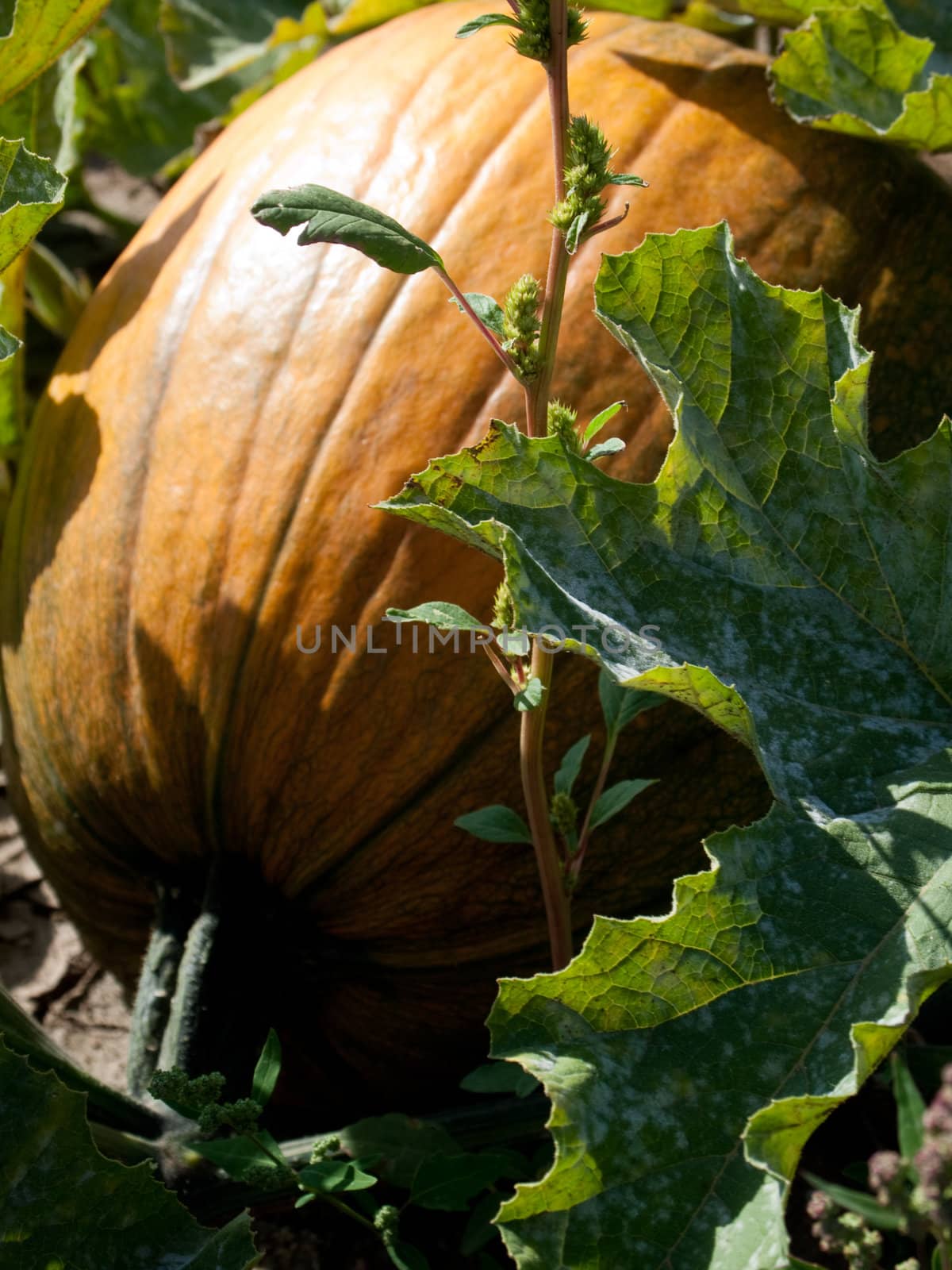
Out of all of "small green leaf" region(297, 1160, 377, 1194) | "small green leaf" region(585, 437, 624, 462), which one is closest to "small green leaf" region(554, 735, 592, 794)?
"small green leaf" region(585, 437, 624, 462)

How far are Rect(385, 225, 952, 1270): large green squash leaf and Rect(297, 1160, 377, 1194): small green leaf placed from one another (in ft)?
0.70

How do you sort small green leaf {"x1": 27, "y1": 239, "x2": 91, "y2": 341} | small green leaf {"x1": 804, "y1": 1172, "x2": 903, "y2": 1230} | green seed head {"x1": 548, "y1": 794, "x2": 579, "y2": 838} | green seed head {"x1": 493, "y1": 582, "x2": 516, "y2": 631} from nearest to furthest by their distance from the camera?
small green leaf {"x1": 804, "y1": 1172, "x2": 903, "y2": 1230}, green seed head {"x1": 493, "y1": 582, "x2": 516, "y2": 631}, green seed head {"x1": 548, "y1": 794, "x2": 579, "y2": 838}, small green leaf {"x1": 27, "y1": 239, "x2": 91, "y2": 341}

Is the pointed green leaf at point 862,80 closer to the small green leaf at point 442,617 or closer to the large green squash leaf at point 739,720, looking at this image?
the large green squash leaf at point 739,720

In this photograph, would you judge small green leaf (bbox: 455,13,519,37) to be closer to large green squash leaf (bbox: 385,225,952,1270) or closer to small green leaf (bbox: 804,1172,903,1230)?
large green squash leaf (bbox: 385,225,952,1270)

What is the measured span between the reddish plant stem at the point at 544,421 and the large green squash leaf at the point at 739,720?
0.05m

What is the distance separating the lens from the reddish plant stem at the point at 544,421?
1.06 meters

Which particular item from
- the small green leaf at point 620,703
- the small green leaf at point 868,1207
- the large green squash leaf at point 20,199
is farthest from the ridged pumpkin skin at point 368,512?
the small green leaf at point 868,1207

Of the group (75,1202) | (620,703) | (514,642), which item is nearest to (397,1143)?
(75,1202)

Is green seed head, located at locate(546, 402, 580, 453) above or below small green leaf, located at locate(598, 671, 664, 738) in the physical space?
above

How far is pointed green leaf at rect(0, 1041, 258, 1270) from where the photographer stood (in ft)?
3.59

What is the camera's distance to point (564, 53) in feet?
3.52

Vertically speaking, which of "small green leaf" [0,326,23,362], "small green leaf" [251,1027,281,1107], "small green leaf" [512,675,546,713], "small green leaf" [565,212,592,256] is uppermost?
"small green leaf" [0,326,23,362]

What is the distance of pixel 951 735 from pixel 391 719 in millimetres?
572

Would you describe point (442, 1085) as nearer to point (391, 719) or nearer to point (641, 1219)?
point (391, 719)
